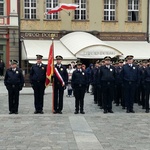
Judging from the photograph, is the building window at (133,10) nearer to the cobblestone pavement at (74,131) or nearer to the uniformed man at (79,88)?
the cobblestone pavement at (74,131)

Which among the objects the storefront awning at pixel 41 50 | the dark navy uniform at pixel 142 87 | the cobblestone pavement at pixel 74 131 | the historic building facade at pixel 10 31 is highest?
the historic building facade at pixel 10 31

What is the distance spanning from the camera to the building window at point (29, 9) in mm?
30025

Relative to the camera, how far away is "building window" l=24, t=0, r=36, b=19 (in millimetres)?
30025

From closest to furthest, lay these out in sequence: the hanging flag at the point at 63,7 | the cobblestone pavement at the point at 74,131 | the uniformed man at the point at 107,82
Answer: the cobblestone pavement at the point at 74,131
the uniformed man at the point at 107,82
the hanging flag at the point at 63,7

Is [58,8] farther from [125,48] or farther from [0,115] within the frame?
[0,115]

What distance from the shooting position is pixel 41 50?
27312 millimetres

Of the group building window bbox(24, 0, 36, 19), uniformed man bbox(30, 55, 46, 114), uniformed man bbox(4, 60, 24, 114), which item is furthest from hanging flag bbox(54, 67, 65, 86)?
building window bbox(24, 0, 36, 19)

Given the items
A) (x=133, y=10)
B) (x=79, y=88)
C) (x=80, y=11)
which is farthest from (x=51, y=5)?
(x=79, y=88)

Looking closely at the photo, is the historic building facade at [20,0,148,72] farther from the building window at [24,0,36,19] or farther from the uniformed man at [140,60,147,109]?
the uniformed man at [140,60,147,109]

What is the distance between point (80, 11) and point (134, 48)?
5.25 meters

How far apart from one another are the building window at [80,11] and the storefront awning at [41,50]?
2.96 metres

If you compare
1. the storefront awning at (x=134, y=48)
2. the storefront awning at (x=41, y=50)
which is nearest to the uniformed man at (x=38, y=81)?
the storefront awning at (x=41, y=50)

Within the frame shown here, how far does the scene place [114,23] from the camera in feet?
103

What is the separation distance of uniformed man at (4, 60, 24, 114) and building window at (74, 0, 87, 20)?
1825 centimetres
